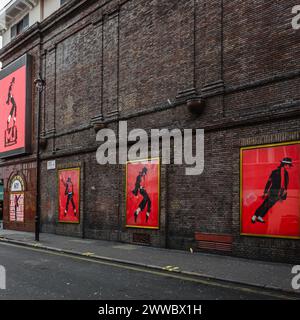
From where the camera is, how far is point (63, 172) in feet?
64.2

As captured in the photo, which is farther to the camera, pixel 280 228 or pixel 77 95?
pixel 77 95

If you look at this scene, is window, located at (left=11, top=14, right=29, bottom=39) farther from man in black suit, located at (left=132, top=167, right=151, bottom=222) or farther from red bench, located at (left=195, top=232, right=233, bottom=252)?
red bench, located at (left=195, top=232, right=233, bottom=252)

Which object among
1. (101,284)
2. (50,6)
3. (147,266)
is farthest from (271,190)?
(50,6)

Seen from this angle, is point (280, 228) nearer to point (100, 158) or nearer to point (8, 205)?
point (100, 158)

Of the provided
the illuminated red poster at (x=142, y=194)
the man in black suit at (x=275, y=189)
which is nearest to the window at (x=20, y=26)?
the illuminated red poster at (x=142, y=194)

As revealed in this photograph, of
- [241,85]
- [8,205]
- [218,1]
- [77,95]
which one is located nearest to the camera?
[241,85]

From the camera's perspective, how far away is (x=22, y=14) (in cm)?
2533

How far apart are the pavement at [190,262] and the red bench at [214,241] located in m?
0.27

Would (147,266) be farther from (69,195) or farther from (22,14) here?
(22,14)

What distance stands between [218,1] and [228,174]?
5800 mm

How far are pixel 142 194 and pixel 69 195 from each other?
5.26 metres

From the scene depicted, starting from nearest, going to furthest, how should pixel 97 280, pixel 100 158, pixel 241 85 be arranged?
pixel 97 280 < pixel 241 85 < pixel 100 158

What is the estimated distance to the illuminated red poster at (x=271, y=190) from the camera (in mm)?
10828
